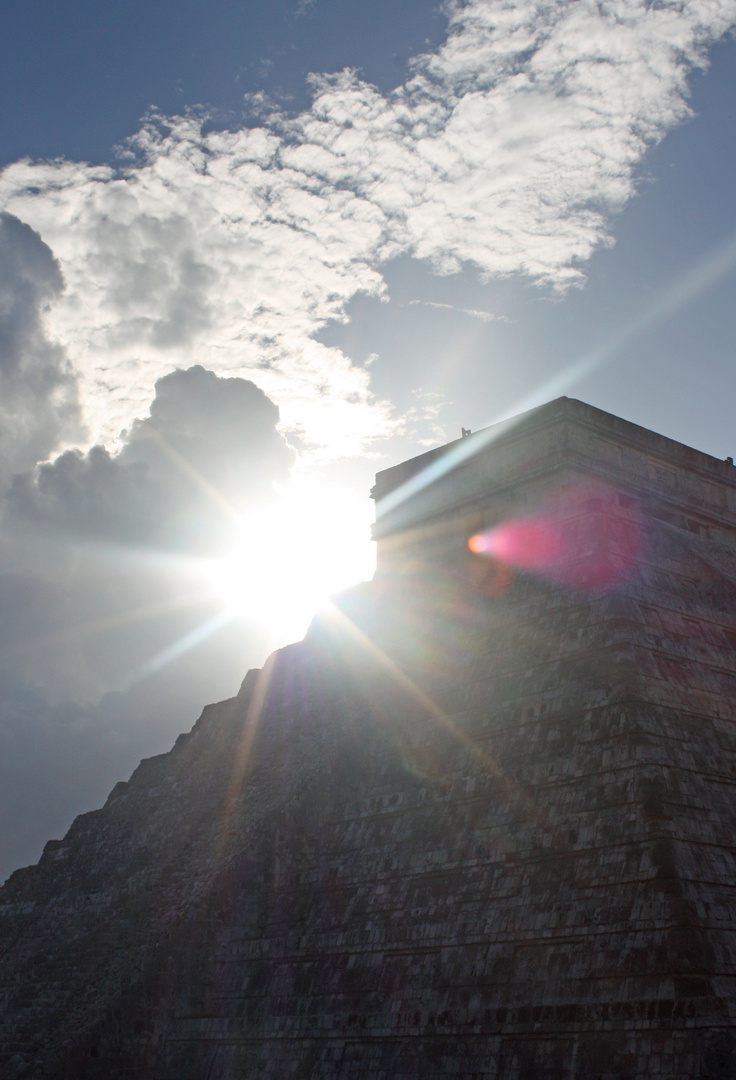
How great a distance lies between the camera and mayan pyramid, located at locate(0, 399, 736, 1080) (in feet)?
41.5

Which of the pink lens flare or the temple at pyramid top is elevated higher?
the temple at pyramid top

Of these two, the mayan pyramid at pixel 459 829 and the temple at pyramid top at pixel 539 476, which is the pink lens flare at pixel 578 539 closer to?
the mayan pyramid at pixel 459 829

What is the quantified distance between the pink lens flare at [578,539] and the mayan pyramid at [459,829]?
6cm

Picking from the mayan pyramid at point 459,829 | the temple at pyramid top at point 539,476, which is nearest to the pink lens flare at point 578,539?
the mayan pyramid at point 459,829

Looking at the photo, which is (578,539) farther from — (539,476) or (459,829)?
(459,829)

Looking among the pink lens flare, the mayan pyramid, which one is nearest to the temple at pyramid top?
the mayan pyramid

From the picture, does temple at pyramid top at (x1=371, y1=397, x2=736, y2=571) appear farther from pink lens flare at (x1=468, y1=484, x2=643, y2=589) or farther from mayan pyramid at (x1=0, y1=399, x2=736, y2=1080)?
pink lens flare at (x1=468, y1=484, x2=643, y2=589)

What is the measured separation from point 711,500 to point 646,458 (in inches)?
79.9

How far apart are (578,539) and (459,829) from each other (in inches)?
201

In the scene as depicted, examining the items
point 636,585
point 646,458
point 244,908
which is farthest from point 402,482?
point 244,908

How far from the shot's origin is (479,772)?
52.7 ft

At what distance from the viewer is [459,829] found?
51.4 feet

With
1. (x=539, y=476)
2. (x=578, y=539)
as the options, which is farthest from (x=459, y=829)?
(x=539, y=476)

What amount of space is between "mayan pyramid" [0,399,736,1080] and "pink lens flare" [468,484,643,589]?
60 millimetres
